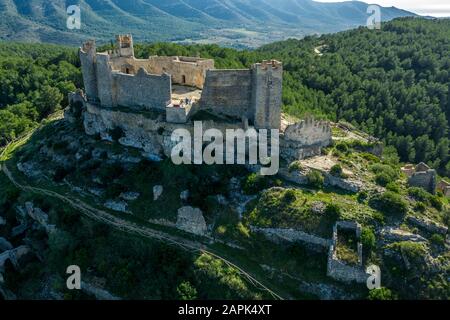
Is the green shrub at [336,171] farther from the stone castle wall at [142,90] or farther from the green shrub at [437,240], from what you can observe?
the stone castle wall at [142,90]

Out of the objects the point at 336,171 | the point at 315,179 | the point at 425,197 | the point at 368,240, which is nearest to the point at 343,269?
the point at 368,240

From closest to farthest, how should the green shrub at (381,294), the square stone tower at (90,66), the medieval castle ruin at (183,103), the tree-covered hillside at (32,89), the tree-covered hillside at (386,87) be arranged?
1. the green shrub at (381,294)
2. the medieval castle ruin at (183,103)
3. the square stone tower at (90,66)
4. the tree-covered hillside at (32,89)
5. the tree-covered hillside at (386,87)

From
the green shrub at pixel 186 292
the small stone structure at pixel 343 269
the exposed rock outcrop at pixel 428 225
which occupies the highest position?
the exposed rock outcrop at pixel 428 225

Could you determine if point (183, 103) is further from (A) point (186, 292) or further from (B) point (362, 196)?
(B) point (362, 196)

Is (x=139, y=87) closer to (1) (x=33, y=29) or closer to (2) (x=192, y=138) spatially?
(2) (x=192, y=138)

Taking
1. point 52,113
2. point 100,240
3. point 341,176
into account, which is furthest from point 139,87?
point 52,113

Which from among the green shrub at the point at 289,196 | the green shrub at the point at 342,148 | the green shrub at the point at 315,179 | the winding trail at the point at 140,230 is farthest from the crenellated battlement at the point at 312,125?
the winding trail at the point at 140,230
